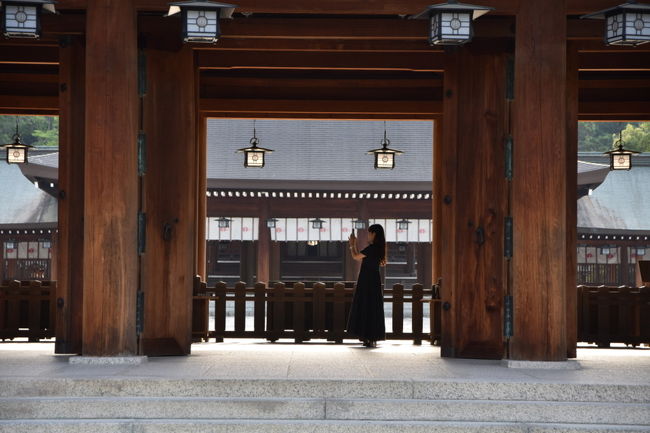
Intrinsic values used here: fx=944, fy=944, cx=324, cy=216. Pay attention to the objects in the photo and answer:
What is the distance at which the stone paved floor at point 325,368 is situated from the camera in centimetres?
725

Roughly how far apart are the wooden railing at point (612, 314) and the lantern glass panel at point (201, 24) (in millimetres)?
7967

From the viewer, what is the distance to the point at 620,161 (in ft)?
49.8

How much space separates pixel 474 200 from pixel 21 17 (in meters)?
4.71

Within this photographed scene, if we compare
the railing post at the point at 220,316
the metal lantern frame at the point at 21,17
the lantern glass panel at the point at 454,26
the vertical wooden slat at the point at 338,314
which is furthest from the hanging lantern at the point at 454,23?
the railing post at the point at 220,316

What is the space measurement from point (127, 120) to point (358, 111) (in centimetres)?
673

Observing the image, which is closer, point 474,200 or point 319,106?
point 474,200

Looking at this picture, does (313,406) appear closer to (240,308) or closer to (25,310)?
(240,308)

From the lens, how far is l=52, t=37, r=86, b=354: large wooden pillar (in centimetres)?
984

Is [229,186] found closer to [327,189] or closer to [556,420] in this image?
[327,189]

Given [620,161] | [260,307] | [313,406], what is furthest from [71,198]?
[620,161]

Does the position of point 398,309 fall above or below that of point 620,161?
below

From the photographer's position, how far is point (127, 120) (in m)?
8.20

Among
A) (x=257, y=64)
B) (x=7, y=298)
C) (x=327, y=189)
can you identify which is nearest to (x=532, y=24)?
(x=257, y=64)

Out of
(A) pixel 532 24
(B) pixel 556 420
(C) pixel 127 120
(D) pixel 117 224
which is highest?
(A) pixel 532 24
